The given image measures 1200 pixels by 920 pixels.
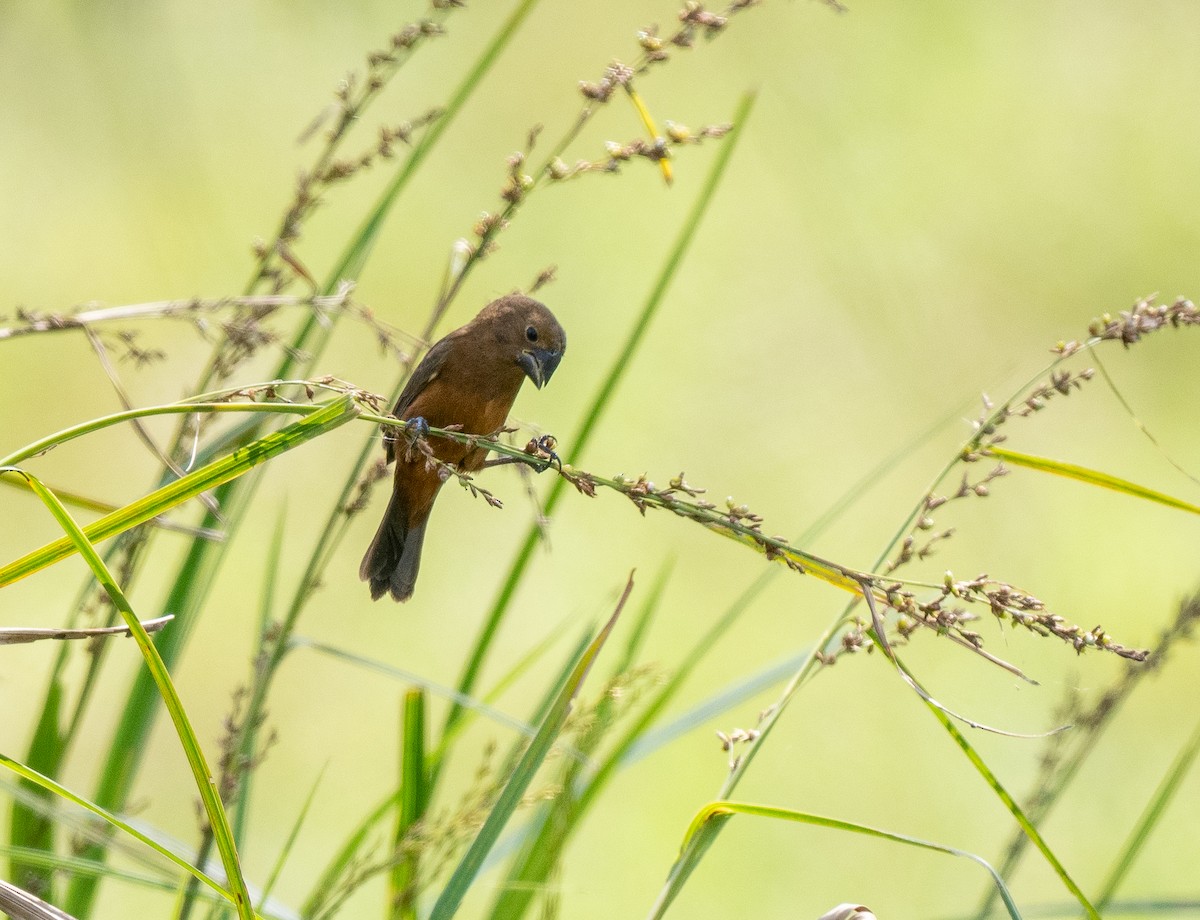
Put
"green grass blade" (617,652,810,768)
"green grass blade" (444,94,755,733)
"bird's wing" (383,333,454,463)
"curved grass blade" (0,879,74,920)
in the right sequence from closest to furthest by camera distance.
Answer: "curved grass blade" (0,879,74,920), "green grass blade" (444,94,755,733), "green grass blade" (617,652,810,768), "bird's wing" (383,333,454,463)

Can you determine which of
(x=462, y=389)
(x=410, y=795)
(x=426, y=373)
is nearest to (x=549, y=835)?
(x=410, y=795)

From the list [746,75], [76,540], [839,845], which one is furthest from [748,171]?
[76,540]

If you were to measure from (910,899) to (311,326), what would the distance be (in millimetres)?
3271

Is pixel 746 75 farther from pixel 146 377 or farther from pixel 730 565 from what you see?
pixel 146 377

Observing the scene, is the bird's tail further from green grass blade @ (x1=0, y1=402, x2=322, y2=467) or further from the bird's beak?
green grass blade @ (x1=0, y1=402, x2=322, y2=467)

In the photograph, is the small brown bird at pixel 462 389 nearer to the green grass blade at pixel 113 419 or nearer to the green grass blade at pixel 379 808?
the green grass blade at pixel 379 808

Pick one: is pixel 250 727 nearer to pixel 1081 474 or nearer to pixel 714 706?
pixel 714 706

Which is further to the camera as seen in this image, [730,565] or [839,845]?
[730,565]

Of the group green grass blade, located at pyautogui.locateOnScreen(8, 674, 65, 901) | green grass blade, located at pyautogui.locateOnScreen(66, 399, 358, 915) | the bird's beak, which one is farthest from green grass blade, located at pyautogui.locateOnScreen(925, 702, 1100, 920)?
the bird's beak

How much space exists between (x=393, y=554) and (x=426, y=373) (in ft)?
1.50

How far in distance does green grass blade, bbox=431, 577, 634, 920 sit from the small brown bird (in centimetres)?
132

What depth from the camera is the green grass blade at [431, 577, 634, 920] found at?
126 centimetres

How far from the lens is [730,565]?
516cm

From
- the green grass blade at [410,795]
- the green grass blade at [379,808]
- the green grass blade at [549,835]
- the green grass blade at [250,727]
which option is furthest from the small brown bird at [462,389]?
the green grass blade at [410,795]
